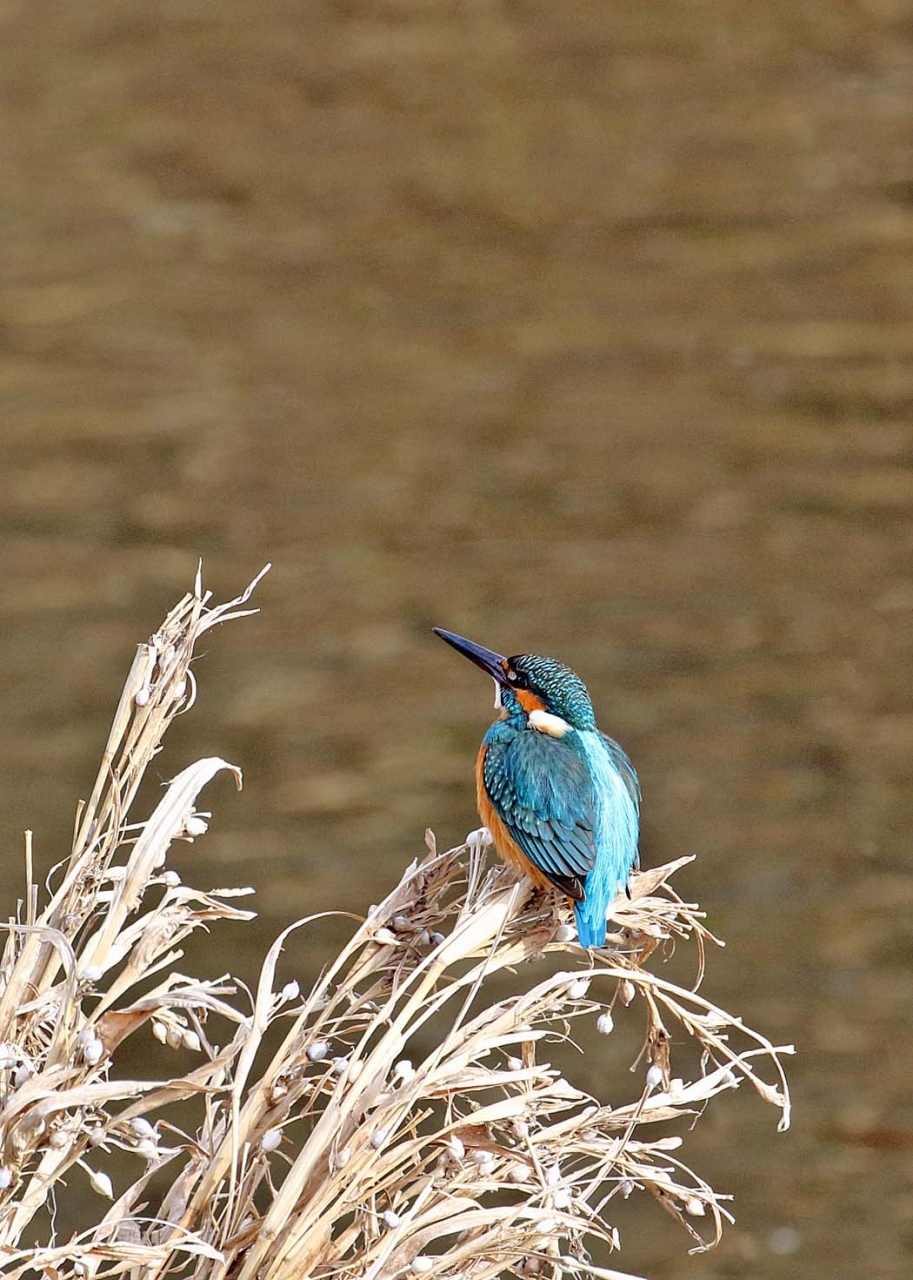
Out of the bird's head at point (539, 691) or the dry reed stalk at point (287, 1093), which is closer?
the dry reed stalk at point (287, 1093)

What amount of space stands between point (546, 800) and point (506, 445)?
10.4ft

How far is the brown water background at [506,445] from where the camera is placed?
340 cm

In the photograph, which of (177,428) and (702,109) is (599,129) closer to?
(702,109)

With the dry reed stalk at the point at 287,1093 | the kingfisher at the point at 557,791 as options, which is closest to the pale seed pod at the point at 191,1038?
the dry reed stalk at the point at 287,1093

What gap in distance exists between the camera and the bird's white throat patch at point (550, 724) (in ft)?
4.54

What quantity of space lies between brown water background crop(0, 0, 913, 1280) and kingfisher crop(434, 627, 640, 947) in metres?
1.83

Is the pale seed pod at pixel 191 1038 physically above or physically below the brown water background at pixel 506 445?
above

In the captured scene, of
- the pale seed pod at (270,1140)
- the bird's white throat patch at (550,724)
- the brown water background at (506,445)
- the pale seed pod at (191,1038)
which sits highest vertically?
the pale seed pod at (191,1038)

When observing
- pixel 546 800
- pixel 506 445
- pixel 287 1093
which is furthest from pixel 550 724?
pixel 506 445

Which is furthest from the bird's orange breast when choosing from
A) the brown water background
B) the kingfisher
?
the brown water background

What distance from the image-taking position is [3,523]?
13.9ft

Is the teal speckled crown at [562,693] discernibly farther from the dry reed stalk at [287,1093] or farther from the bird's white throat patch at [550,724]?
the dry reed stalk at [287,1093]

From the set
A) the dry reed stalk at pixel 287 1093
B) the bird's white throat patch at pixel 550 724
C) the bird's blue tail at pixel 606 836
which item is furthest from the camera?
the bird's white throat patch at pixel 550 724

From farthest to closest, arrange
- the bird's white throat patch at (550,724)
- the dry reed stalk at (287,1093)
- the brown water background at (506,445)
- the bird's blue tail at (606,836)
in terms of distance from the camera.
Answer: the brown water background at (506,445) → the bird's white throat patch at (550,724) → the bird's blue tail at (606,836) → the dry reed stalk at (287,1093)
